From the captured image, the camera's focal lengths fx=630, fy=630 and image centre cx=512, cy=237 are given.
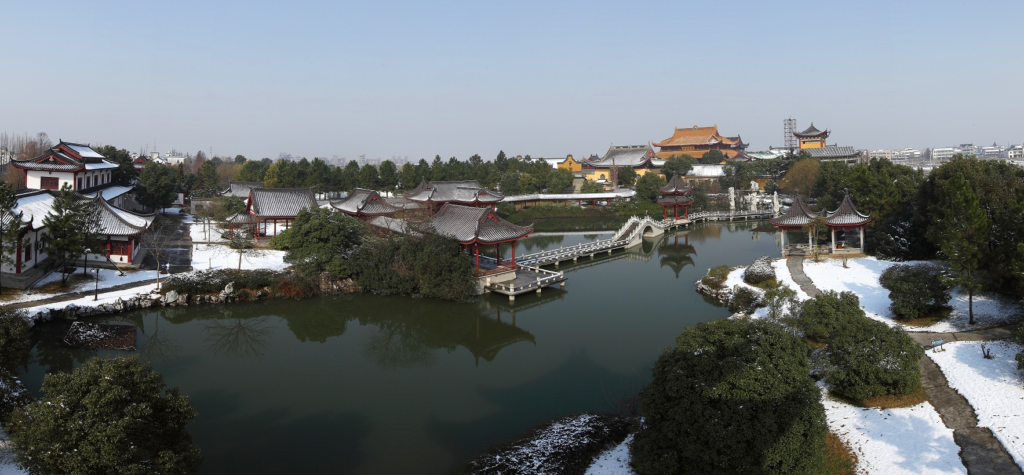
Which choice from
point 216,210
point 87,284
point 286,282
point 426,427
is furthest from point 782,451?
point 216,210

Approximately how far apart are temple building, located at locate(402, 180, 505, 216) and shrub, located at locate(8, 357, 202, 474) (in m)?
23.2

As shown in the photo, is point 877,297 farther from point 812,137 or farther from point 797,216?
point 812,137

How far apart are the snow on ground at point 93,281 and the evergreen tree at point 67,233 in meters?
0.32

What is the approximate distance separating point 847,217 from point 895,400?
39.0 feet

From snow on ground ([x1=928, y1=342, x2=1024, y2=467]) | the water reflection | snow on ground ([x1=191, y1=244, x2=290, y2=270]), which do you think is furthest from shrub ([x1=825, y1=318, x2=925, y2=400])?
snow on ground ([x1=191, y1=244, x2=290, y2=270])

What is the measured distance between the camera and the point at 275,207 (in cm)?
2366

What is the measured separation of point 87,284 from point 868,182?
2337cm

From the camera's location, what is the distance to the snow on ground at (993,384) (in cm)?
797

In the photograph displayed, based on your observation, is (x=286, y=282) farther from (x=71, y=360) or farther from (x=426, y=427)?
(x=426, y=427)

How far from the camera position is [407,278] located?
17234 millimetres

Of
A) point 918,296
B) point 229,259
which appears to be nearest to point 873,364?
point 918,296

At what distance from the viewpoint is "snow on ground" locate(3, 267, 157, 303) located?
1458 centimetres

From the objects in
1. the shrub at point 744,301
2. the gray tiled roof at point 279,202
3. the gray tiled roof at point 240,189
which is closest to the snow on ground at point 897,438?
the shrub at point 744,301

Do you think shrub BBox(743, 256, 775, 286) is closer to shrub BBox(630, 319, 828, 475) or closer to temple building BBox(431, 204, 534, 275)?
temple building BBox(431, 204, 534, 275)
